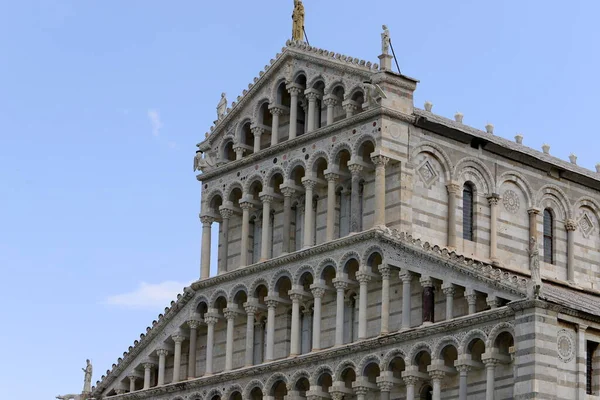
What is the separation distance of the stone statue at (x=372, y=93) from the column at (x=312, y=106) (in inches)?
114

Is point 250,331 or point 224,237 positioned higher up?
point 224,237

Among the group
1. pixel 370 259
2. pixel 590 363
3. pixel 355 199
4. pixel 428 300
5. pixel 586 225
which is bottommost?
pixel 590 363

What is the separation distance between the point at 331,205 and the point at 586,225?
29.9 ft

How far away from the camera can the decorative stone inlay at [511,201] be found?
194 feet

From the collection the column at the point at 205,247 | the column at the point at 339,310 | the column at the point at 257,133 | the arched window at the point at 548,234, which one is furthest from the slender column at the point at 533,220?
the column at the point at 205,247

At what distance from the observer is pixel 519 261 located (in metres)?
58.8

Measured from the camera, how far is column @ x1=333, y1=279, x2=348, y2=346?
5612 centimetres

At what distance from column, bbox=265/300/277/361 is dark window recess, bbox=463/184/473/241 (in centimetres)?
649

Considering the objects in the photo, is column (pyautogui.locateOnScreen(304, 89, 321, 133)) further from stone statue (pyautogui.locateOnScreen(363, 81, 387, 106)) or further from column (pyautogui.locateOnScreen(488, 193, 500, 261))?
column (pyautogui.locateOnScreen(488, 193, 500, 261))

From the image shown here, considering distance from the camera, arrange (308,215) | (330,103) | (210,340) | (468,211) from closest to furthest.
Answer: (468,211) < (308,215) < (330,103) < (210,340)

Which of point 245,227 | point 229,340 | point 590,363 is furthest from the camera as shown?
point 245,227

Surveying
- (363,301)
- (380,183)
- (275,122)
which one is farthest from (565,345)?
(275,122)

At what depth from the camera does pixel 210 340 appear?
61.3 metres

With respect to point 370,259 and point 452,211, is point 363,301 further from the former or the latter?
point 452,211
